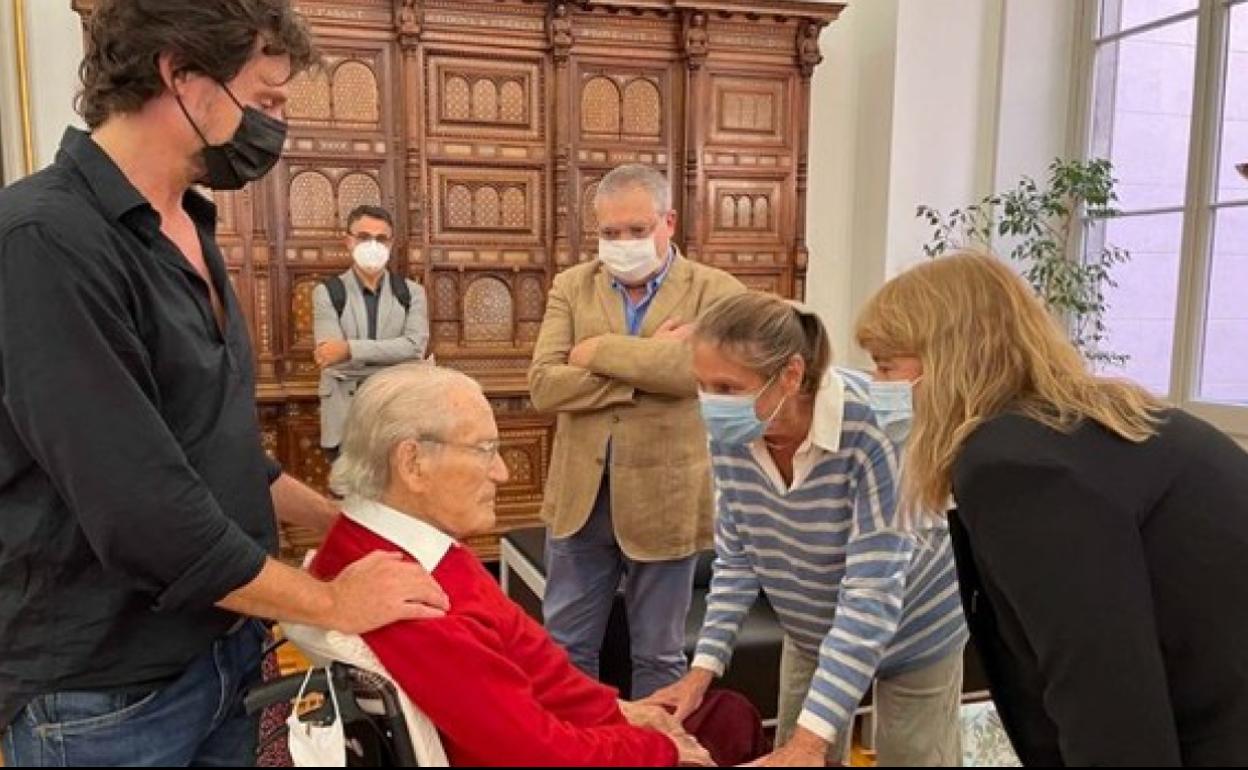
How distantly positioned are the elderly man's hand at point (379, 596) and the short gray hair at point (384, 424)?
168 mm

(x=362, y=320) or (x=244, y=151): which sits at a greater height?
(x=244, y=151)

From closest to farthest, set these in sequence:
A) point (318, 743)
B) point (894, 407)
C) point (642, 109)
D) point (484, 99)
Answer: point (318, 743) < point (894, 407) < point (484, 99) < point (642, 109)

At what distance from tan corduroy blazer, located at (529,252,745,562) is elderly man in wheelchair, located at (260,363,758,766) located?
2.57 feet

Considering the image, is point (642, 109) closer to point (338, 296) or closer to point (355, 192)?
point (355, 192)

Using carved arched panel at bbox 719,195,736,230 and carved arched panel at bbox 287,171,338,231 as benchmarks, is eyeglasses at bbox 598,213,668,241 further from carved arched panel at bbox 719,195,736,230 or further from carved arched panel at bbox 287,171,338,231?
carved arched panel at bbox 719,195,736,230

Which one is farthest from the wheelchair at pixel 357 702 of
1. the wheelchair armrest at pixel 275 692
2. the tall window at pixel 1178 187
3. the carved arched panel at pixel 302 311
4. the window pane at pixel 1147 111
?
the window pane at pixel 1147 111

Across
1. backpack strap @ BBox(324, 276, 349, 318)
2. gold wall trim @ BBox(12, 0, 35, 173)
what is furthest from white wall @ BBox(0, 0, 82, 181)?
backpack strap @ BBox(324, 276, 349, 318)

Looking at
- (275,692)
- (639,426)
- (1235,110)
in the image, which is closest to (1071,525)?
(275,692)

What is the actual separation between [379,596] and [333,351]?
313 cm

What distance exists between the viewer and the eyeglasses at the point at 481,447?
1369 millimetres

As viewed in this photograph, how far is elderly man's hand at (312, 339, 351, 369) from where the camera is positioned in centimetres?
412

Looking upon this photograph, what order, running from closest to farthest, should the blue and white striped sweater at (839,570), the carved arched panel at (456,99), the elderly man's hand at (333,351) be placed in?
1. the blue and white striped sweater at (839,570)
2. the elderly man's hand at (333,351)
3. the carved arched panel at (456,99)

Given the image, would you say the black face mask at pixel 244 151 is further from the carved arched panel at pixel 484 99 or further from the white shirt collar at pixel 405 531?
the carved arched panel at pixel 484 99

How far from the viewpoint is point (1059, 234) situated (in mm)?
5164
